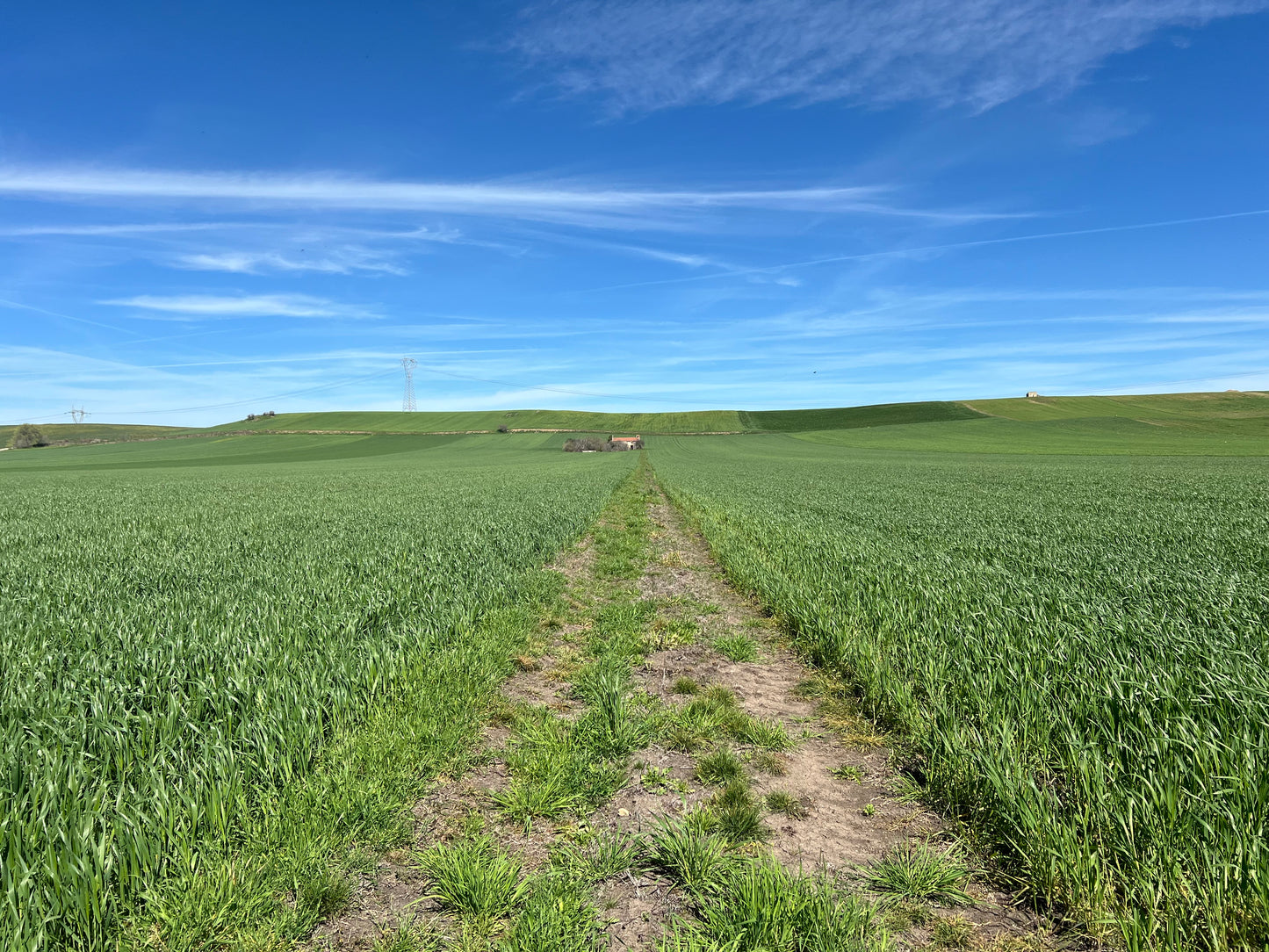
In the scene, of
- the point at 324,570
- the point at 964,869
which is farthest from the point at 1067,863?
the point at 324,570

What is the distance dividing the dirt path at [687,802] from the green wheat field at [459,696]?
0.23m

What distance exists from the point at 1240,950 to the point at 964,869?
1006 millimetres

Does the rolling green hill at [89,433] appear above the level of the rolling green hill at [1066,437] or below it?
above

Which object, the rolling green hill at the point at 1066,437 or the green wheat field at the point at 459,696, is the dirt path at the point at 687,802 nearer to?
the green wheat field at the point at 459,696

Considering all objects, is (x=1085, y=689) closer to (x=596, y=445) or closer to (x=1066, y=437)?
(x=596, y=445)

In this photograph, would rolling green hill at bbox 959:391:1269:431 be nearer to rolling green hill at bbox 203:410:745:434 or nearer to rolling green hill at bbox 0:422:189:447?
rolling green hill at bbox 203:410:745:434

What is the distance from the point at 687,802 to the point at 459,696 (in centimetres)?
227

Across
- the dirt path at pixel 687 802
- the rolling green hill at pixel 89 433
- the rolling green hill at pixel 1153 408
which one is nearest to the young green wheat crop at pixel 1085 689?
the dirt path at pixel 687 802

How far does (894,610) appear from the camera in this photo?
638 centimetres

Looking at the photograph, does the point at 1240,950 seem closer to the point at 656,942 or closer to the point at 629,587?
the point at 656,942

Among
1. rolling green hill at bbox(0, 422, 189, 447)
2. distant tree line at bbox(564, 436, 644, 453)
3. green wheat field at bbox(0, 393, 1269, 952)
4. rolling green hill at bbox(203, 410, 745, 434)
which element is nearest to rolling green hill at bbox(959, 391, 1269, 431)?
rolling green hill at bbox(203, 410, 745, 434)

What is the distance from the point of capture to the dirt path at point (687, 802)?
8.81ft

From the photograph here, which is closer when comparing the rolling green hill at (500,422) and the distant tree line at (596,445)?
the distant tree line at (596,445)

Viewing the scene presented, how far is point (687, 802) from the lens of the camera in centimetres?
377
